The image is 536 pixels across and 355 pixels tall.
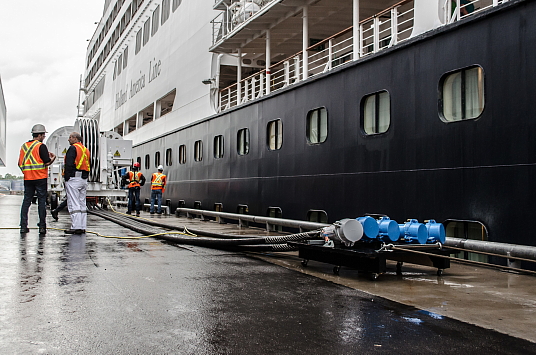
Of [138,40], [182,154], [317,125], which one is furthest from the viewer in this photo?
[138,40]

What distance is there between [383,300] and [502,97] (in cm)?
347

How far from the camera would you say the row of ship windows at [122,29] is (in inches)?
910

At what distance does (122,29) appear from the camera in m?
32.6

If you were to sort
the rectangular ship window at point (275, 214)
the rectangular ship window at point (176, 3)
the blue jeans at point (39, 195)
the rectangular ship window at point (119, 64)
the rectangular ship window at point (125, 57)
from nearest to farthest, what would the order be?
1. the blue jeans at point (39, 195)
2. the rectangular ship window at point (275, 214)
3. the rectangular ship window at point (176, 3)
4. the rectangular ship window at point (125, 57)
5. the rectangular ship window at point (119, 64)

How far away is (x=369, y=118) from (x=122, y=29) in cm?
2663

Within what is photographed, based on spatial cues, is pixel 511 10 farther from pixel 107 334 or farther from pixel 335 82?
pixel 107 334

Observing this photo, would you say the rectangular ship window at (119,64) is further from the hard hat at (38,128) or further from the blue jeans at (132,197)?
the hard hat at (38,128)

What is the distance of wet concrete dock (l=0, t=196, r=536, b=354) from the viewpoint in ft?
11.3

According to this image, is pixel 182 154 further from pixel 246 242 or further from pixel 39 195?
pixel 246 242

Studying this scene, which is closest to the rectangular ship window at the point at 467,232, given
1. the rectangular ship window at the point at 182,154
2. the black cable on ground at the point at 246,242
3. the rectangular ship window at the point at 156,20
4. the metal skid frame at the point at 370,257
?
the metal skid frame at the point at 370,257

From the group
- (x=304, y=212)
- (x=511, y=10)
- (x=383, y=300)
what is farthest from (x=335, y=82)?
(x=383, y=300)

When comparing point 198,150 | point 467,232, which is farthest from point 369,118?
point 198,150

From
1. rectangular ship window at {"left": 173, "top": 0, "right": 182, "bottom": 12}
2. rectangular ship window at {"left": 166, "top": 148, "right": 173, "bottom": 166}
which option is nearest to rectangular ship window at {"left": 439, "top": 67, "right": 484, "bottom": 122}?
rectangular ship window at {"left": 166, "top": 148, "right": 173, "bottom": 166}

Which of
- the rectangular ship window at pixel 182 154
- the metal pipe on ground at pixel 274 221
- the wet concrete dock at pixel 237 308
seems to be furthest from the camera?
the rectangular ship window at pixel 182 154
